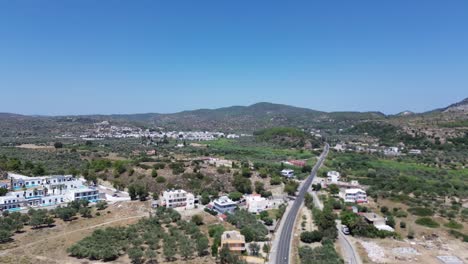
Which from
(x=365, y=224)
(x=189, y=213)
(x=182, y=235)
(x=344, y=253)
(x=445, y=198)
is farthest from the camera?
(x=445, y=198)

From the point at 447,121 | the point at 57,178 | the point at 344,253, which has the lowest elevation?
the point at 344,253

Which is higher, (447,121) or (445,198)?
(447,121)

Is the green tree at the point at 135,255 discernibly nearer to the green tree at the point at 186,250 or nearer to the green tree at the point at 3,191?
the green tree at the point at 186,250

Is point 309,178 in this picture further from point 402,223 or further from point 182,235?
point 182,235

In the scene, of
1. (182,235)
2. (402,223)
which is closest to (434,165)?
(402,223)

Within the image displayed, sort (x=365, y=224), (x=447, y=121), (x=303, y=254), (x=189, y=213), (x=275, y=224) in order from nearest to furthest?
(x=303, y=254) < (x=365, y=224) < (x=275, y=224) < (x=189, y=213) < (x=447, y=121)

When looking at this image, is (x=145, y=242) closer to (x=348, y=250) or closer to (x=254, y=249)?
(x=254, y=249)
